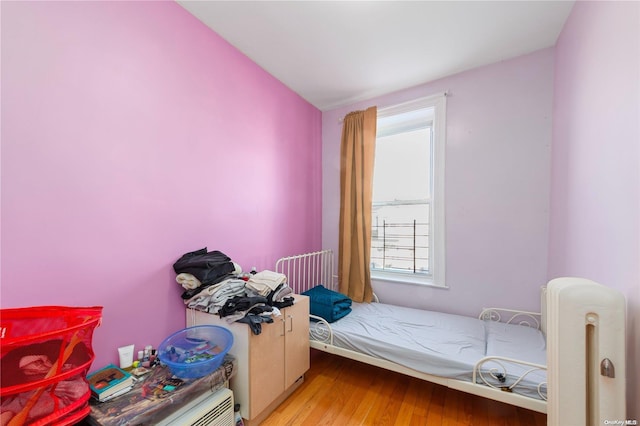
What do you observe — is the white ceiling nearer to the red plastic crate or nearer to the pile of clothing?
the pile of clothing

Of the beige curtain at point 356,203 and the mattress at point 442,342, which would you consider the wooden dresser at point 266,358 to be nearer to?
the mattress at point 442,342

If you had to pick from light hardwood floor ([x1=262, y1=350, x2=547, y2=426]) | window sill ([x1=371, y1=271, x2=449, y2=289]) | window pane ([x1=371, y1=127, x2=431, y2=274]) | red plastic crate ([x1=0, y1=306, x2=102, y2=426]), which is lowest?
light hardwood floor ([x1=262, y1=350, x2=547, y2=426])

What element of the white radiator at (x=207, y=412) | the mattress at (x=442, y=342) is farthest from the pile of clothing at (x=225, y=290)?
the mattress at (x=442, y=342)

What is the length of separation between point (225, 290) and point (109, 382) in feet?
2.13

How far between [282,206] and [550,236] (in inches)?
91.1

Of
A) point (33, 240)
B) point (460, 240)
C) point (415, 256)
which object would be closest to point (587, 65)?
point (460, 240)

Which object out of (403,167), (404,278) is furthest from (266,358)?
(403,167)

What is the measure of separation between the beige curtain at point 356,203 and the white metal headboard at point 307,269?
17 cm

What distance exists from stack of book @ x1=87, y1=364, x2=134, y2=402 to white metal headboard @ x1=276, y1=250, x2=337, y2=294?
49.6 inches

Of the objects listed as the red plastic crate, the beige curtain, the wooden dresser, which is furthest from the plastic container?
the beige curtain

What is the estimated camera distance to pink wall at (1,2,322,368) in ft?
3.44

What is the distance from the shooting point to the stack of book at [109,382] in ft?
3.59

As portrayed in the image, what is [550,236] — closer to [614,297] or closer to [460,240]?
[460,240]

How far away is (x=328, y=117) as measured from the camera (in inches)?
121
